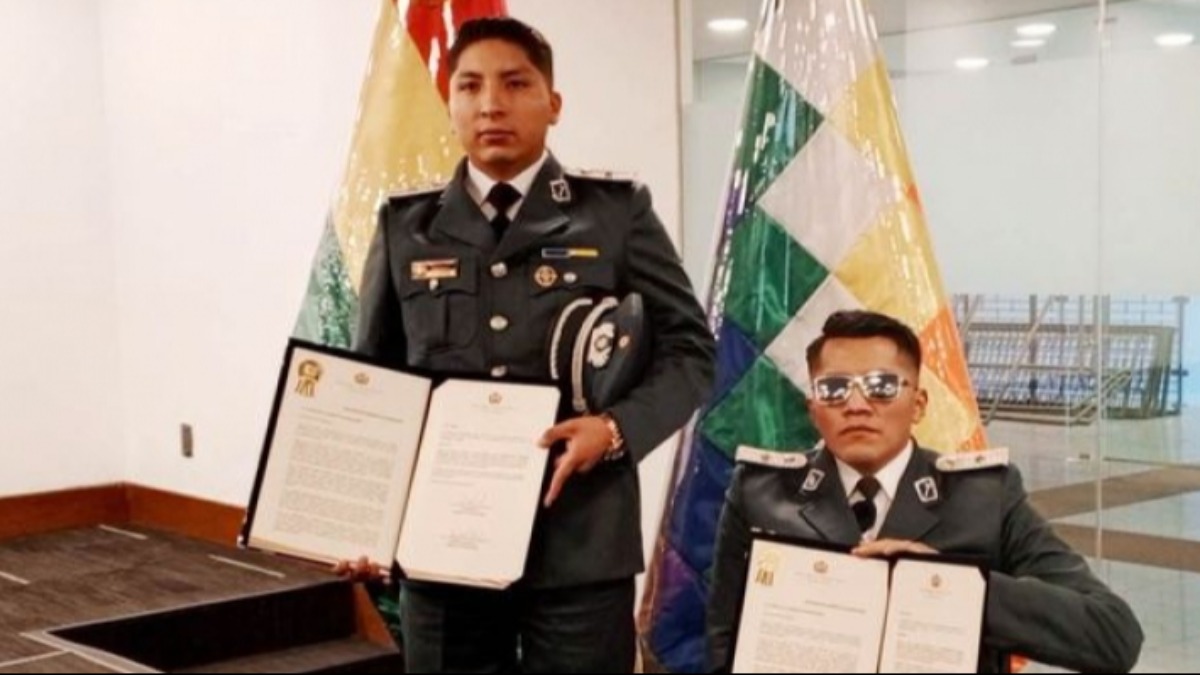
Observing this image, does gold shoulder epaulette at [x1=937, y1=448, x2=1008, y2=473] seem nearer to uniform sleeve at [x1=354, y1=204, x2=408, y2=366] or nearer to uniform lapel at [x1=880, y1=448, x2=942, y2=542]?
uniform lapel at [x1=880, y1=448, x2=942, y2=542]

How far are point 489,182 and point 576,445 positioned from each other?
1.29ft

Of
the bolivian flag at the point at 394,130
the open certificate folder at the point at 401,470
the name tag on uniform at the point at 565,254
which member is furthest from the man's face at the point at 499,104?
the bolivian flag at the point at 394,130

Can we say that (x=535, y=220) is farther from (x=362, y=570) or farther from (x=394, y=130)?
(x=394, y=130)

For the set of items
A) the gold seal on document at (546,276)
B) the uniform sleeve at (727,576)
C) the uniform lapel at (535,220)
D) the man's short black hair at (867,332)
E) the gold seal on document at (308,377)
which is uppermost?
the uniform lapel at (535,220)

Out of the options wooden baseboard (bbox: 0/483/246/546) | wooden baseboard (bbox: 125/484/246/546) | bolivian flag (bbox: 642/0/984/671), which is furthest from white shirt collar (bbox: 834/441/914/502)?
wooden baseboard (bbox: 0/483/246/546)

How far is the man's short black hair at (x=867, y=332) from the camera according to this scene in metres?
1.51

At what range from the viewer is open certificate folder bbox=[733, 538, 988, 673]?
3.91 feet

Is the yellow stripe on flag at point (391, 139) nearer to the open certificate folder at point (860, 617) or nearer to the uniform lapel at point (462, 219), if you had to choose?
the uniform lapel at point (462, 219)

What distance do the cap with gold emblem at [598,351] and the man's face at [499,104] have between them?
213 millimetres

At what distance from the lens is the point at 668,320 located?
1.82 metres

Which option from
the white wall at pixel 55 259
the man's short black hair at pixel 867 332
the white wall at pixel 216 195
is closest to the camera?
the man's short black hair at pixel 867 332

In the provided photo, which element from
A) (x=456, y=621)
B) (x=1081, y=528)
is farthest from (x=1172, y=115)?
(x=456, y=621)

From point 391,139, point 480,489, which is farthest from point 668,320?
point 391,139

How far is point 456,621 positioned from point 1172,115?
2.41 m
